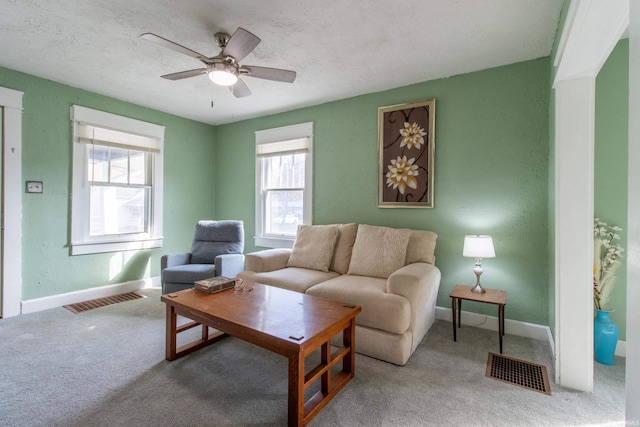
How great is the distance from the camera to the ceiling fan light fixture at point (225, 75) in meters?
2.19

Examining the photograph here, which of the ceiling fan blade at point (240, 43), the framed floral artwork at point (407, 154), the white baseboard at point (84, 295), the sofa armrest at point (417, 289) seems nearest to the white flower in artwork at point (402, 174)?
the framed floral artwork at point (407, 154)

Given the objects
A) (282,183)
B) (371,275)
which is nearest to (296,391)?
(371,275)

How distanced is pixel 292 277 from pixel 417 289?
1169mm

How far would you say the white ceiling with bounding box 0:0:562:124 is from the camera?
80.5 inches

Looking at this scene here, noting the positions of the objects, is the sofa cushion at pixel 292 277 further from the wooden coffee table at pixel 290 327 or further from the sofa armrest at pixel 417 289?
the sofa armrest at pixel 417 289

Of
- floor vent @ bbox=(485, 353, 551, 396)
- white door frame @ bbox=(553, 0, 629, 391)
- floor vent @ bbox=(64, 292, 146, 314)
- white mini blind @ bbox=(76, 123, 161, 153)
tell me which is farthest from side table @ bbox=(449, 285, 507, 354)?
white mini blind @ bbox=(76, 123, 161, 153)

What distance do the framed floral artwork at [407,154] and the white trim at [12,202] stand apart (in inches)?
149

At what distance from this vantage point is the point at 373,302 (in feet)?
7.43

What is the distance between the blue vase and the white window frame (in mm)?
4891

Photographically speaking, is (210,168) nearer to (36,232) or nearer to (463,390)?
(36,232)

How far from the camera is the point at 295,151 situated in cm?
416

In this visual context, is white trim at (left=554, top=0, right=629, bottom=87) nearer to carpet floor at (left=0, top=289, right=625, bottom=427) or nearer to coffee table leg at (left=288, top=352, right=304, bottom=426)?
carpet floor at (left=0, top=289, right=625, bottom=427)

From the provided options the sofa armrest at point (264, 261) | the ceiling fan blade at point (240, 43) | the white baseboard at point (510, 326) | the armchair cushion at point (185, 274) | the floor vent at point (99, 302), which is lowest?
the floor vent at point (99, 302)

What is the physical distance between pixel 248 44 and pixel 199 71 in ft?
Result: 1.73
